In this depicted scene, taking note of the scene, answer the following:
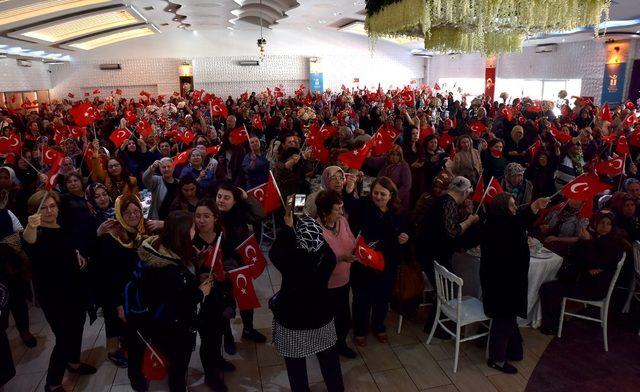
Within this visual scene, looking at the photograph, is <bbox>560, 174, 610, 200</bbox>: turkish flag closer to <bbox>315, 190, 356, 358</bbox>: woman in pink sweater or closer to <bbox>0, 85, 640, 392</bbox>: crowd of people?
<bbox>0, 85, 640, 392</bbox>: crowd of people

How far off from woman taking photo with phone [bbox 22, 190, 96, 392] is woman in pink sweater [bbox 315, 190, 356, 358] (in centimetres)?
186

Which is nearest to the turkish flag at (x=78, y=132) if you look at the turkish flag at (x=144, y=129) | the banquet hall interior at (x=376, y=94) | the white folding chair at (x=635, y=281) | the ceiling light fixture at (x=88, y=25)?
the banquet hall interior at (x=376, y=94)

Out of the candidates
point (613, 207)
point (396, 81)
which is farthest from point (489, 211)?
point (396, 81)

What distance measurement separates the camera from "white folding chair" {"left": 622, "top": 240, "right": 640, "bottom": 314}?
4.48 m

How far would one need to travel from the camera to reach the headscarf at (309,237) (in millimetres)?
2602

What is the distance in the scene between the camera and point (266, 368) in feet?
12.9

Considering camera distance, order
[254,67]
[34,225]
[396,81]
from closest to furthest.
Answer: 1. [34,225]
2. [254,67]
3. [396,81]

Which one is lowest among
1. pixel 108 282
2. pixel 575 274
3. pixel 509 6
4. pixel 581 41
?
pixel 575 274

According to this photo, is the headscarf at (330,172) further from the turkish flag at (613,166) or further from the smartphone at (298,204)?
the turkish flag at (613,166)

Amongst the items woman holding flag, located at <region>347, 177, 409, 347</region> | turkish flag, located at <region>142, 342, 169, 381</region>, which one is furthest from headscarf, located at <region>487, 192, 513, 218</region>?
turkish flag, located at <region>142, 342, 169, 381</region>

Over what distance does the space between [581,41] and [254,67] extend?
15512 millimetres

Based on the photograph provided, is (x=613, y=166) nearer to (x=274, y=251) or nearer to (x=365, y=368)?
(x=365, y=368)

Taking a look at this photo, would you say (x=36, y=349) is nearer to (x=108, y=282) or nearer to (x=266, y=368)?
(x=108, y=282)

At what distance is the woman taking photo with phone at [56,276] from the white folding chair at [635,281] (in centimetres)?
499
